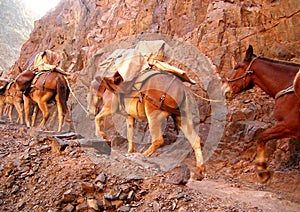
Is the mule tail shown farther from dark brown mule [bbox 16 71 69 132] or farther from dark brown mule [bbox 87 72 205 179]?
dark brown mule [bbox 87 72 205 179]

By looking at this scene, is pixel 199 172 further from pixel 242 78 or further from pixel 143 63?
pixel 143 63

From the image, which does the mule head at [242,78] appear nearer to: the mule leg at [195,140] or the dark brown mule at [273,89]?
the dark brown mule at [273,89]

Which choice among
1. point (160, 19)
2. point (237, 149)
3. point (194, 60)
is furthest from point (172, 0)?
point (237, 149)

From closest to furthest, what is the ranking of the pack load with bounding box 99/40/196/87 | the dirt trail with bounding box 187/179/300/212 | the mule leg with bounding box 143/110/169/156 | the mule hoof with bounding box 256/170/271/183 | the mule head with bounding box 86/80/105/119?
the dirt trail with bounding box 187/179/300/212
the mule hoof with bounding box 256/170/271/183
the mule leg with bounding box 143/110/169/156
the pack load with bounding box 99/40/196/87
the mule head with bounding box 86/80/105/119

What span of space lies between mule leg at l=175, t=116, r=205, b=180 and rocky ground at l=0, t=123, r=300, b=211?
0.77 feet

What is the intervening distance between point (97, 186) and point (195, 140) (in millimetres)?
2184

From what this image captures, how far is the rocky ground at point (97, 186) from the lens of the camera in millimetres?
4043

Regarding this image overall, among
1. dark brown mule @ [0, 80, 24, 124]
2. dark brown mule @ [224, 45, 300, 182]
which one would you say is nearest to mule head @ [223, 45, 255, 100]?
dark brown mule @ [224, 45, 300, 182]

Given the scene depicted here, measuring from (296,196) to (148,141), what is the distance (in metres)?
4.40

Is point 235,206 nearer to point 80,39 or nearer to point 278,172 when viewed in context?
point 278,172

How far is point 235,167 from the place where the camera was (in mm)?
7410

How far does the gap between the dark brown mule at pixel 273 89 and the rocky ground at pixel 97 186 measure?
3.19 feet

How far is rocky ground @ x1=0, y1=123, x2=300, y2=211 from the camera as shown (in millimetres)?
4043

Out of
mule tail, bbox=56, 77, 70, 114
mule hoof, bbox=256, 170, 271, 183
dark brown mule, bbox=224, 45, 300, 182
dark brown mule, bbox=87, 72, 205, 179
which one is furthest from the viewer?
mule tail, bbox=56, 77, 70, 114
